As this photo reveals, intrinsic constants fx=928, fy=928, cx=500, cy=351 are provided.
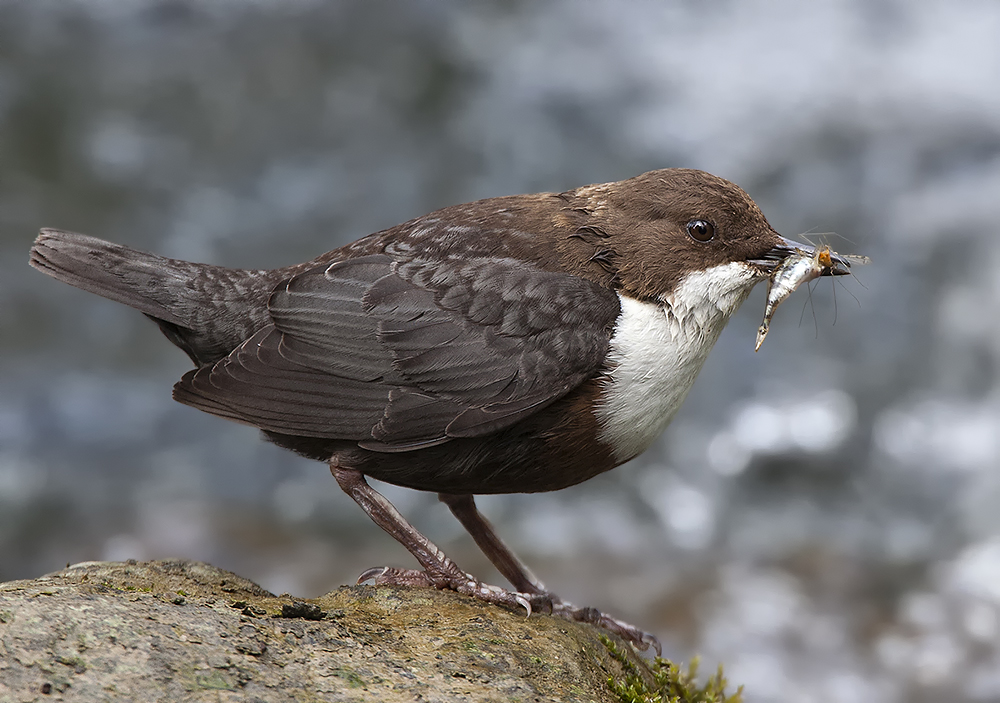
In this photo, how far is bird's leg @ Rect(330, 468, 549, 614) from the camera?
3.09 metres

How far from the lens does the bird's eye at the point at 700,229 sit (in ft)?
10.5

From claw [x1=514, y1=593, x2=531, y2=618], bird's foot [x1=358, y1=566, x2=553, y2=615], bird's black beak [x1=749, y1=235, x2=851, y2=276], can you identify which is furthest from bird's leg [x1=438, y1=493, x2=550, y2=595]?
bird's black beak [x1=749, y1=235, x2=851, y2=276]

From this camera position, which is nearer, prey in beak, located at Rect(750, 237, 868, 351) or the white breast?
the white breast

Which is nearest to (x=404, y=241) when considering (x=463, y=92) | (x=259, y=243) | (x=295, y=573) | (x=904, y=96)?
(x=295, y=573)

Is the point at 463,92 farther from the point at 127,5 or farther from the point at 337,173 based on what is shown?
the point at 127,5

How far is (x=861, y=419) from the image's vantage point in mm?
7477

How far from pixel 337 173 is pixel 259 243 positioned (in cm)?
108

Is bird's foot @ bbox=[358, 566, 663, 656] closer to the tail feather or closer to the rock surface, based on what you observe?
the rock surface

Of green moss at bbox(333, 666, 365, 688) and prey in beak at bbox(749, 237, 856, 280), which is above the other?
prey in beak at bbox(749, 237, 856, 280)

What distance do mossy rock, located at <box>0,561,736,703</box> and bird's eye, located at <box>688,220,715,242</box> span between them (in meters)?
1.39

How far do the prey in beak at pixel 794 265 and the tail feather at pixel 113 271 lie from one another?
2115 mm

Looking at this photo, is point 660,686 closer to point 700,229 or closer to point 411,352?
point 411,352

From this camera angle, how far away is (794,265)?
127 inches

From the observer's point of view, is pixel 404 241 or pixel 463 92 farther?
pixel 463 92
